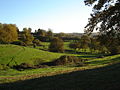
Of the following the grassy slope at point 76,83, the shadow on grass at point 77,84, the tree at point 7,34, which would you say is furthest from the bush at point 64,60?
the tree at point 7,34

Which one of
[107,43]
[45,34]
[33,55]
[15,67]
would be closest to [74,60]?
[33,55]

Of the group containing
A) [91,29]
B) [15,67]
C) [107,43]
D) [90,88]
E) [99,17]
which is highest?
[99,17]

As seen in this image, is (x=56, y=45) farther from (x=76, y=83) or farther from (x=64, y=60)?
(x=76, y=83)

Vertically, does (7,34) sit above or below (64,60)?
above

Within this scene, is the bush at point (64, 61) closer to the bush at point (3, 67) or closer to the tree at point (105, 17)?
the bush at point (3, 67)

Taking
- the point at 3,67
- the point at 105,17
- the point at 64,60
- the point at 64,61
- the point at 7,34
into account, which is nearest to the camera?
the point at 105,17

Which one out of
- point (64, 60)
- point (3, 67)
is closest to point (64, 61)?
point (64, 60)

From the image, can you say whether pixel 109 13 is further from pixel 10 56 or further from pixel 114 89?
pixel 10 56

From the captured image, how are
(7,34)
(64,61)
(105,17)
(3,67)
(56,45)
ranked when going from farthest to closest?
(56,45), (7,34), (64,61), (3,67), (105,17)

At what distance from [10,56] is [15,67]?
11.5m

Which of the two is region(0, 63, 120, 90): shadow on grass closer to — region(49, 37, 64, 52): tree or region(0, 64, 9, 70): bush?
region(0, 64, 9, 70): bush

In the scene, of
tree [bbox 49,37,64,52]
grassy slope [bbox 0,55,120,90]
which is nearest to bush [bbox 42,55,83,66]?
tree [bbox 49,37,64,52]

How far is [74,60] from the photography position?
2534 inches

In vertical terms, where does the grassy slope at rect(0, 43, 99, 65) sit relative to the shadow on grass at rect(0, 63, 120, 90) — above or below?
below
